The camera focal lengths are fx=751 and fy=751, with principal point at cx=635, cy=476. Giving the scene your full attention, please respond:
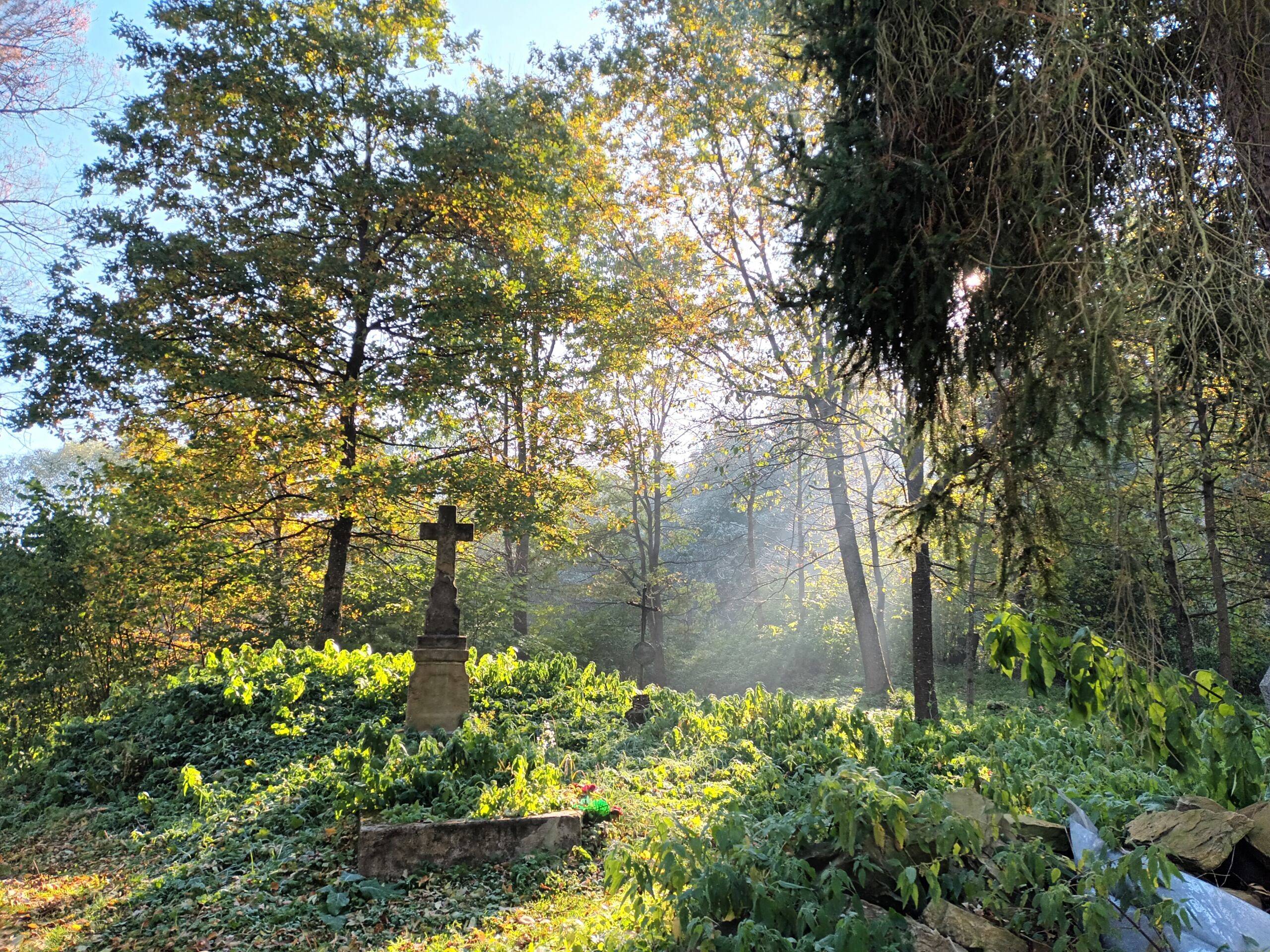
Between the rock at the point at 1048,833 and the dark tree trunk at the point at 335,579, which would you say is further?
the dark tree trunk at the point at 335,579

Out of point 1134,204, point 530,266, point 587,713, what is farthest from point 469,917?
point 530,266

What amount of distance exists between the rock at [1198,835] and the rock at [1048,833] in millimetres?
312

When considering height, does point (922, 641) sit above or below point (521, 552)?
below

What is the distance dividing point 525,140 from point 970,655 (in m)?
9.89

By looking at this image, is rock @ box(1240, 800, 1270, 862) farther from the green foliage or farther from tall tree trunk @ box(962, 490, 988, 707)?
tall tree trunk @ box(962, 490, 988, 707)

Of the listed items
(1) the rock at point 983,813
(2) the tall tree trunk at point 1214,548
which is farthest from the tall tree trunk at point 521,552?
(1) the rock at point 983,813

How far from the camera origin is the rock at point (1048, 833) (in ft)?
9.86

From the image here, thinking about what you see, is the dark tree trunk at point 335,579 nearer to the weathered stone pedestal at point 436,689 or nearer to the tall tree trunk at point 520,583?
the weathered stone pedestal at point 436,689

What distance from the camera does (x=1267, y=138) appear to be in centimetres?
324

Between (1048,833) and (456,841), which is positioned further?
(456,841)

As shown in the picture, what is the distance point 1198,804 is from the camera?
2.82 m

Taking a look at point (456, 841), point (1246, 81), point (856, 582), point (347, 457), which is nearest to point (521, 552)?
point (856, 582)

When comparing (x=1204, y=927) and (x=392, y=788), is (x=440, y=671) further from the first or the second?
(x=1204, y=927)

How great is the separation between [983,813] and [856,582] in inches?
461
